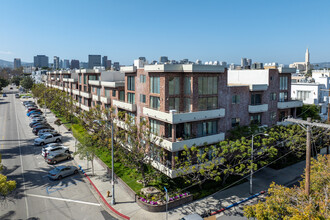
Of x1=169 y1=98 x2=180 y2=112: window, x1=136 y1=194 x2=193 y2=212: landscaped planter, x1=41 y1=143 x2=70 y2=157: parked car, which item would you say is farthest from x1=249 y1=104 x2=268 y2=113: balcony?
x1=41 y1=143 x2=70 y2=157: parked car

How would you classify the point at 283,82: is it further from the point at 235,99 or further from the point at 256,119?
the point at 235,99

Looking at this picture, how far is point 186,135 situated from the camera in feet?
89.0

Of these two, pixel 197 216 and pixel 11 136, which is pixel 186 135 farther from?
pixel 11 136

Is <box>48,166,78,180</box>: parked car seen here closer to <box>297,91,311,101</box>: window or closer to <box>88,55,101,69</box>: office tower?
<box>297,91,311,101</box>: window

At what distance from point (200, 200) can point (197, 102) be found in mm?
10594

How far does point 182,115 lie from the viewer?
25312mm

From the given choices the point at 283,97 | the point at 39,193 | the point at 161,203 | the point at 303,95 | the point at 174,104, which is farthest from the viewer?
the point at 303,95

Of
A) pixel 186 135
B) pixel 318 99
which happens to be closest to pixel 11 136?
pixel 186 135

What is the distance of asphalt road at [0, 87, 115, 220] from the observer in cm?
2284

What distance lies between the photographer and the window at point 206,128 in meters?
28.0

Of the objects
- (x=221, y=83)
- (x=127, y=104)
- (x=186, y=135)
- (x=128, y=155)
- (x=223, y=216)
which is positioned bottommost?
(x=223, y=216)

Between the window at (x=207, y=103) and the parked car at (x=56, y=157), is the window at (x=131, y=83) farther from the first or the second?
the parked car at (x=56, y=157)

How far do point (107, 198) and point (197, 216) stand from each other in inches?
392

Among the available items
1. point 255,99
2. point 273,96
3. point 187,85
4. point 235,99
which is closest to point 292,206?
point 187,85
